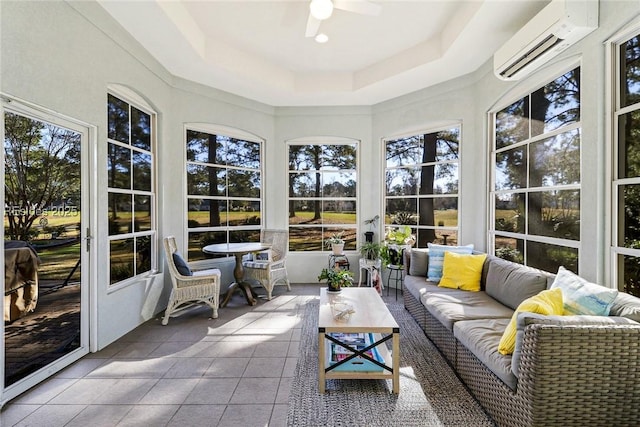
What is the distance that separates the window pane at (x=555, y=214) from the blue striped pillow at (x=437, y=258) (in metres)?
0.76

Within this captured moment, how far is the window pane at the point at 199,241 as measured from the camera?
4.52 m

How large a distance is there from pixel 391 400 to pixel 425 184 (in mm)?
3367

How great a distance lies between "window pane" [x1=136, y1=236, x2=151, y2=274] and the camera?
11.9 feet

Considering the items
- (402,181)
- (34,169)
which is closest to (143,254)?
(34,169)

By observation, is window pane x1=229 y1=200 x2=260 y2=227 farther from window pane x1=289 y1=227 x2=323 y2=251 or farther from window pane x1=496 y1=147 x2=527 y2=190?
window pane x1=496 y1=147 x2=527 y2=190

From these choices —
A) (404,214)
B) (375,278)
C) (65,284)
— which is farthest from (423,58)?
(65,284)

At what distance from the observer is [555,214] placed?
2.91 m

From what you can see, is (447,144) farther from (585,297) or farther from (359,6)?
(585,297)

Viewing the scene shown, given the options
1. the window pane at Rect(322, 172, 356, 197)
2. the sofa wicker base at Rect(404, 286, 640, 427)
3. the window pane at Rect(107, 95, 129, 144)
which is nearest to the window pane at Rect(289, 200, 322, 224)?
the window pane at Rect(322, 172, 356, 197)

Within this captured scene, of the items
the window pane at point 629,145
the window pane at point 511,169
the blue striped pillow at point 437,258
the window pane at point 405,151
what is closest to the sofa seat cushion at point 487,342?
the blue striped pillow at point 437,258

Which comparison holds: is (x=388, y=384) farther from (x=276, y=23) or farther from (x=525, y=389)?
(x=276, y=23)

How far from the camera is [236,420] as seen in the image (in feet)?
6.43

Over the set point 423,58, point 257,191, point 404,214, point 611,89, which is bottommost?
point 404,214

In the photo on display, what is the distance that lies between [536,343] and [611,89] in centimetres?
208
